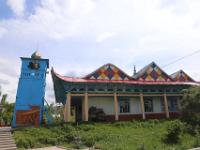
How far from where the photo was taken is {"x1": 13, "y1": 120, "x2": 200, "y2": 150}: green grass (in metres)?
12.4

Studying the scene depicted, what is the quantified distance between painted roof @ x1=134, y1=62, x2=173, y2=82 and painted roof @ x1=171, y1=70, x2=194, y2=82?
1.14 m

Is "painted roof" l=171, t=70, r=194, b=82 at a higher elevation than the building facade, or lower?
higher

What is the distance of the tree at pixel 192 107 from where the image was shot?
16.0 metres

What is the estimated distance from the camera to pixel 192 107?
16297 millimetres

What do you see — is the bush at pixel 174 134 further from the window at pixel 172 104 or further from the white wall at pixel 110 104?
the window at pixel 172 104

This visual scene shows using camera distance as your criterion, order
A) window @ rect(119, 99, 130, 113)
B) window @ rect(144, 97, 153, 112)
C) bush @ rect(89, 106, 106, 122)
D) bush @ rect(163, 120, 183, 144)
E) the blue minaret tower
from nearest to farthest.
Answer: bush @ rect(163, 120, 183, 144) → the blue minaret tower → bush @ rect(89, 106, 106, 122) → window @ rect(119, 99, 130, 113) → window @ rect(144, 97, 153, 112)

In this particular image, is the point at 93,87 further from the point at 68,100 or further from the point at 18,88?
the point at 18,88

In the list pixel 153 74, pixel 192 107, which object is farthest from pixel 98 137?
pixel 153 74

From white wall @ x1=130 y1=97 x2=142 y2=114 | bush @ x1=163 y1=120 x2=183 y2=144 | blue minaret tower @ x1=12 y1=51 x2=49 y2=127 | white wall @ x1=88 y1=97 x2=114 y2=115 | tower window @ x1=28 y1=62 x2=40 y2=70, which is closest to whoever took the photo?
bush @ x1=163 y1=120 x2=183 y2=144

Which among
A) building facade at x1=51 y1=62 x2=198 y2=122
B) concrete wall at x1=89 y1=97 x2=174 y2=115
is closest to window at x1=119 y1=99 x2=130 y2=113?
building facade at x1=51 y1=62 x2=198 y2=122

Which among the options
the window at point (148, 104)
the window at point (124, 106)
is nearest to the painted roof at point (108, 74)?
the window at point (124, 106)

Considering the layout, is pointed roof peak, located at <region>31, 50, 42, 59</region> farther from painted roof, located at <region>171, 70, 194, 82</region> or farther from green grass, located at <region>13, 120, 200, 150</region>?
painted roof, located at <region>171, 70, 194, 82</region>

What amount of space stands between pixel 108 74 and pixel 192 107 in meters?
7.96

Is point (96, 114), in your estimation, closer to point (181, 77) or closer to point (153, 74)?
point (153, 74)
